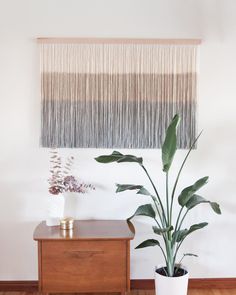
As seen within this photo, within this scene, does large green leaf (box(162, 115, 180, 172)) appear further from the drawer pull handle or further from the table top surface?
the drawer pull handle

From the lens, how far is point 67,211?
2.84 meters

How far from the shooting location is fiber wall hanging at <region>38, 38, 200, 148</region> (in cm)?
275

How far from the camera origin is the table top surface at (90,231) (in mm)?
2396

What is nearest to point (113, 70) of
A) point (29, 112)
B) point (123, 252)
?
point (29, 112)

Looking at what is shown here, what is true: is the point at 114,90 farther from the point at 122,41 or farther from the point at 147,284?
the point at 147,284

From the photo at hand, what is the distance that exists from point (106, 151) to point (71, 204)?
0.53 metres

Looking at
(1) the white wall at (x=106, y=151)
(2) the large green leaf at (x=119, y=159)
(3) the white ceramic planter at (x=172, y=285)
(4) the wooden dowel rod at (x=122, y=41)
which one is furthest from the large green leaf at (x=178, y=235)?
(4) the wooden dowel rod at (x=122, y=41)

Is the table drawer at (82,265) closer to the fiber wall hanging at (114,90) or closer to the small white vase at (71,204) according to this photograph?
the small white vase at (71,204)

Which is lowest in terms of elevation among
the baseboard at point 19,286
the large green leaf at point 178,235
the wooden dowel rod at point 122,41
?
the baseboard at point 19,286

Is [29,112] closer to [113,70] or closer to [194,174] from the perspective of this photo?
[113,70]

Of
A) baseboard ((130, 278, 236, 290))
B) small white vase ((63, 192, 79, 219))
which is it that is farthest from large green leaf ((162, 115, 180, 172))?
baseboard ((130, 278, 236, 290))

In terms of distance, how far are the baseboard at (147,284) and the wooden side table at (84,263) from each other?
478 mm

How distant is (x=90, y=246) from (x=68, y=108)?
43.2 inches

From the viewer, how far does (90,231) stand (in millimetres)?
2529
